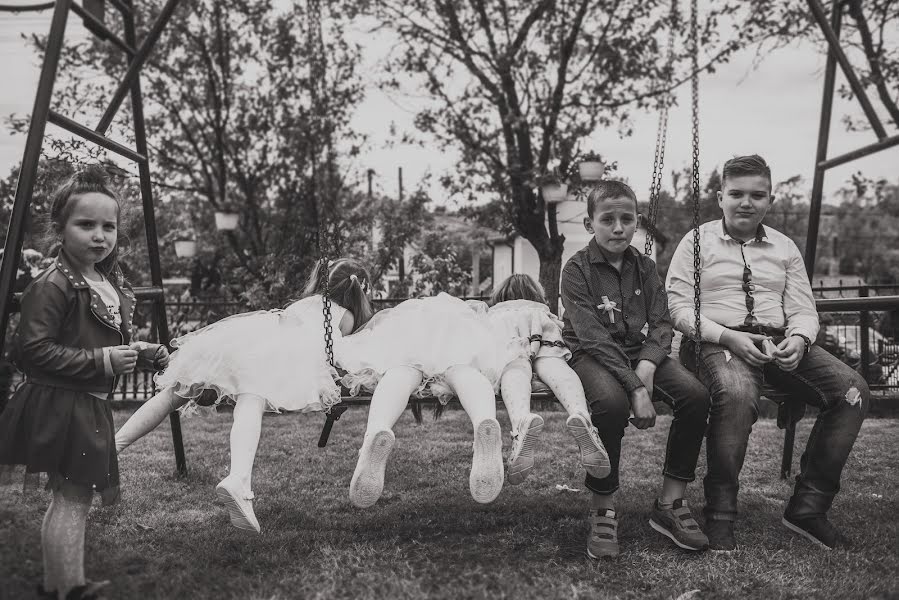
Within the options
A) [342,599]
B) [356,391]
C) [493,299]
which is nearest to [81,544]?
[342,599]

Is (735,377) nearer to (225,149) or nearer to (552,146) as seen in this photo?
(552,146)

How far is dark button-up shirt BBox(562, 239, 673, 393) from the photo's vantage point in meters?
2.88

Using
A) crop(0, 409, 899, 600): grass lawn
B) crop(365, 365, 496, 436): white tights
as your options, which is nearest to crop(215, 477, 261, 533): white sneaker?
crop(0, 409, 899, 600): grass lawn

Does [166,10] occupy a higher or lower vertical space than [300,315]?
higher

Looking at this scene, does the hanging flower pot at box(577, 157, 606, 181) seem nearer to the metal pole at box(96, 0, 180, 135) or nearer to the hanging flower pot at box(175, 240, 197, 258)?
the metal pole at box(96, 0, 180, 135)

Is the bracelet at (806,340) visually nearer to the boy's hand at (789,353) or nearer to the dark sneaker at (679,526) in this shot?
the boy's hand at (789,353)

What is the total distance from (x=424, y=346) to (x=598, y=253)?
84cm

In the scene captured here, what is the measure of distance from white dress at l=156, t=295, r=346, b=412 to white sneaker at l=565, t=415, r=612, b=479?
93 centimetres

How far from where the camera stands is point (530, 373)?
292 centimetres

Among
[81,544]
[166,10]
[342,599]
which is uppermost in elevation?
[166,10]

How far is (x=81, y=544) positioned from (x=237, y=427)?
0.61 m

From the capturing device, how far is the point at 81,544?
2.25 m

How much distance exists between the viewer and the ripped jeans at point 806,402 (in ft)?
9.04

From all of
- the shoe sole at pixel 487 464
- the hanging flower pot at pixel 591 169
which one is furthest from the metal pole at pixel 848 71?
the hanging flower pot at pixel 591 169
